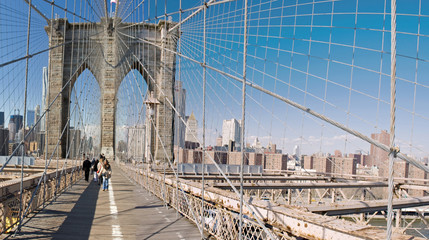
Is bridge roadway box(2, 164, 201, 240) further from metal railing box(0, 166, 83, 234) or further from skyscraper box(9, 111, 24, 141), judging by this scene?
skyscraper box(9, 111, 24, 141)

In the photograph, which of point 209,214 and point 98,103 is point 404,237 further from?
point 98,103

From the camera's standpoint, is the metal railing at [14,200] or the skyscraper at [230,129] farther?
the skyscraper at [230,129]

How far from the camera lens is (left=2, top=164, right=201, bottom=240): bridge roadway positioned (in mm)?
5070

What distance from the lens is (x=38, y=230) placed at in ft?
17.0

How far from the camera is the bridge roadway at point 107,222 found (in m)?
5.07

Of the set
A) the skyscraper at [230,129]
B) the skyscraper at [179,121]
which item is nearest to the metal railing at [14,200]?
the skyscraper at [179,121]

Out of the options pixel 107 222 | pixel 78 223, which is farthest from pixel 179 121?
pixel 78 223

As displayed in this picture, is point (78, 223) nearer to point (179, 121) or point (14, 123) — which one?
point (179, 121)

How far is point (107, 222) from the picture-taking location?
601 centimetres

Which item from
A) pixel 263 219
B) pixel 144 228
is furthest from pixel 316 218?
pixel 144 228

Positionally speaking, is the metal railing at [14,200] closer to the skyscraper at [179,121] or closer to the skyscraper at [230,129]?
the skyscraper at [179,121]

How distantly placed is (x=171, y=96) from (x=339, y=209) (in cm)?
2564

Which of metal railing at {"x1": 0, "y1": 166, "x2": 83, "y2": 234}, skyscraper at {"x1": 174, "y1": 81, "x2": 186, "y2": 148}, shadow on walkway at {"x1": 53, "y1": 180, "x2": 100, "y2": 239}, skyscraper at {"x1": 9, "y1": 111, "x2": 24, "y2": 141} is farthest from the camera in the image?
skyscraper at {"x1": 9, "y1": 111, "x2": 24, "y2": 141}

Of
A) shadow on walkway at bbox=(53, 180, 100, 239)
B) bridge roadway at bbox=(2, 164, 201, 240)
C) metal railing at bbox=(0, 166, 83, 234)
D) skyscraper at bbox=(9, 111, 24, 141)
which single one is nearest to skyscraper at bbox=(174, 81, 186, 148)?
bridge roadway at bbox=(2, 164, 201, 240)
